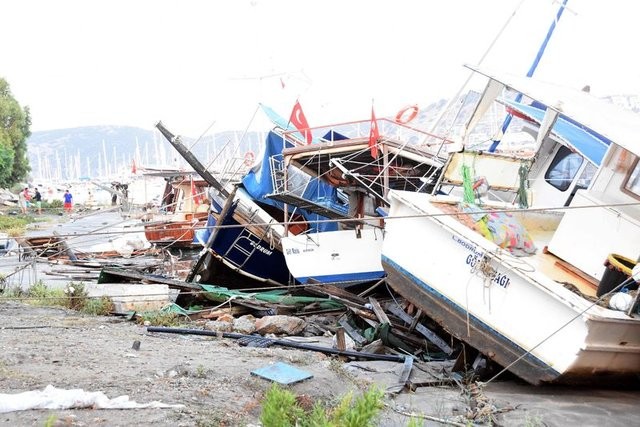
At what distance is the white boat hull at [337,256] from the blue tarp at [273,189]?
1.26m

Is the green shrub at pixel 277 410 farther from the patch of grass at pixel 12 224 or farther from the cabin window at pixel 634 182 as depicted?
the patch of grass at pixel 12 224

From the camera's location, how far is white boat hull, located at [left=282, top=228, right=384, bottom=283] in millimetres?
10648

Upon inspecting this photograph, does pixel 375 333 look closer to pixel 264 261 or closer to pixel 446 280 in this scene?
pixel 446 280

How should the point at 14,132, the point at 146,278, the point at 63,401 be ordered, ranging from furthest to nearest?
the point at 14,132 → the point at 146,278 → the point at 63,401

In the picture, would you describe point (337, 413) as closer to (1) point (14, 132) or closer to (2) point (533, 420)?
(2) point (533, 420)

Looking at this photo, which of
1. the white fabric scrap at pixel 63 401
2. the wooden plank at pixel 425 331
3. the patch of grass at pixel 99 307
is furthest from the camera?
the patch of grass at pixel 99 307

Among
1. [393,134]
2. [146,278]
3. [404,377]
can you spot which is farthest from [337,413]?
[393,134]

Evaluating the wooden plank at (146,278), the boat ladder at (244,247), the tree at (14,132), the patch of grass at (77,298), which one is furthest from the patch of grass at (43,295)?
the tree at (14,132)

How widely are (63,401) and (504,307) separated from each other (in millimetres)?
4090

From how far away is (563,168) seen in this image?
9.04 m

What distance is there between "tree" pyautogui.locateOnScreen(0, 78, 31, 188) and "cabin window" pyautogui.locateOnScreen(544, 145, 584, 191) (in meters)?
32.6

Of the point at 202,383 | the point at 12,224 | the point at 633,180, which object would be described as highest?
the point at 633,180

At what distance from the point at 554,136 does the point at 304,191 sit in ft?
17.0

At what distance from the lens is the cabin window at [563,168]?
8.89 meters
